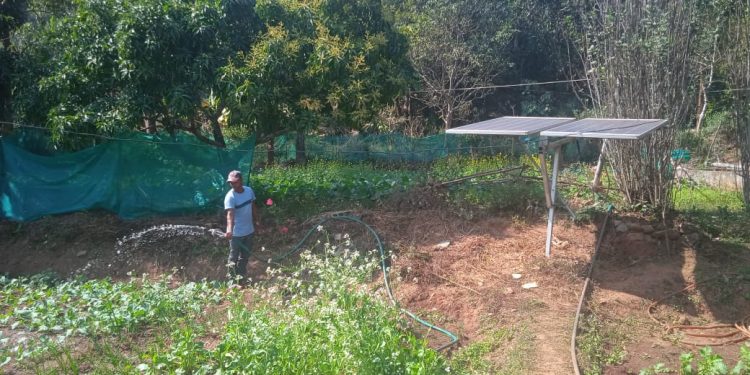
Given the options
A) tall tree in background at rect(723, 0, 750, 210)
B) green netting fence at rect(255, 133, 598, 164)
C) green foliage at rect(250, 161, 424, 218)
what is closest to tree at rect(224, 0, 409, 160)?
green foliage at rect(250, 161, 424, 218)

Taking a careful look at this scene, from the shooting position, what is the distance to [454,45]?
19.3m

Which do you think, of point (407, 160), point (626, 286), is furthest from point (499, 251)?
point (407, 160)

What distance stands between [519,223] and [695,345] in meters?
3.13

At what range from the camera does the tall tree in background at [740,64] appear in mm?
8570

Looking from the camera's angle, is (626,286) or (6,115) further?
(6,115)

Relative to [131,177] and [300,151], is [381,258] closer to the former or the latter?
[131,177]

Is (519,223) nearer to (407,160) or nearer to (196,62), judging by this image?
(196,62)

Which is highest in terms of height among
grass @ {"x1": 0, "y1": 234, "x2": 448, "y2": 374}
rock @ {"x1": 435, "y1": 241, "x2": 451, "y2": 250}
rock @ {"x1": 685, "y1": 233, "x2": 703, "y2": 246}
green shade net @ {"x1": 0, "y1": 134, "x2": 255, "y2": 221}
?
green shade net @ {"x1": 0, "y1": 134, "x2": 255, "y2": 221}

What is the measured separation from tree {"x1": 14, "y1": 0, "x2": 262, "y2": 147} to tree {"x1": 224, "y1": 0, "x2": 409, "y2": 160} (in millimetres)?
546

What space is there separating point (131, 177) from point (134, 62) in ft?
5.92

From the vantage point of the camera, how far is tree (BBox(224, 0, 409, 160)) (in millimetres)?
9109

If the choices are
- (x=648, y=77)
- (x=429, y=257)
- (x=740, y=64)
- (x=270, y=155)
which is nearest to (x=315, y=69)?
(x=429, y=257)

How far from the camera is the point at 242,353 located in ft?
14.4

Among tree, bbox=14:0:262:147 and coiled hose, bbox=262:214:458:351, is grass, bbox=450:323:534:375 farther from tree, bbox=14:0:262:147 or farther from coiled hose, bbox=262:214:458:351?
tree, bbox=14:0:262:147
